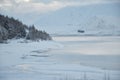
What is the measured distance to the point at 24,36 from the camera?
1079 inches

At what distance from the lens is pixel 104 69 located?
11516 mm

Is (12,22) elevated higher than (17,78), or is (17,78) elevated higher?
(12,22)

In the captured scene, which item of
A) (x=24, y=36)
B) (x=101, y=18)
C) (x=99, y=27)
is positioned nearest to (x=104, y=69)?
(x=24, y=36)

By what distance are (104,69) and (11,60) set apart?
183 inches

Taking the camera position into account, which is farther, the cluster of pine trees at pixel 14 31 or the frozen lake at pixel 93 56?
the cluster of pine trees at pixel 14 31

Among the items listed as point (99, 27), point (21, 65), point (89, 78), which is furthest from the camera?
point (99, 27)

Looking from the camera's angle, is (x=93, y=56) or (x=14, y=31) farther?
(x=14, y=31)

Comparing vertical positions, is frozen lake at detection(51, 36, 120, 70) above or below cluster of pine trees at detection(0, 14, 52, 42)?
below

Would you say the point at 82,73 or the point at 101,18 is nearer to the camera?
the point at 82,73

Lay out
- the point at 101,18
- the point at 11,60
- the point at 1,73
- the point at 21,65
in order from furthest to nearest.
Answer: the point at 101,18
the point at 11,60
the point at 21,65
the point at 1,73

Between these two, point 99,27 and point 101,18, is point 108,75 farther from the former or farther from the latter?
point 101,18

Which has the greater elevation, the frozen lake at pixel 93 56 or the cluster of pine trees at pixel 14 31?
the cluster of pine trees at pixel 14 31

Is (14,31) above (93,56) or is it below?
above

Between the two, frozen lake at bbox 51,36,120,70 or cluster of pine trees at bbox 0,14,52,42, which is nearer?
frozen lake at bbox 51,36,120,70
